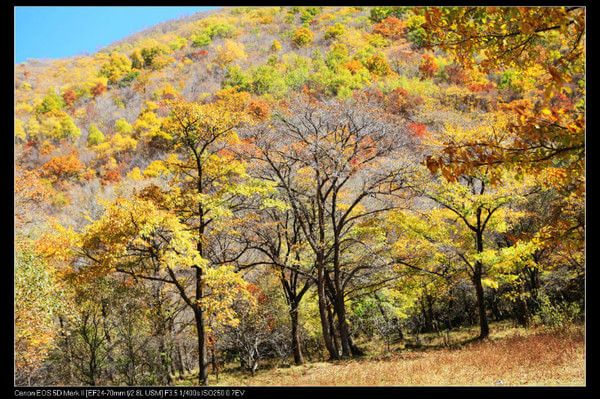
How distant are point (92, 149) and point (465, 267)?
51.0m

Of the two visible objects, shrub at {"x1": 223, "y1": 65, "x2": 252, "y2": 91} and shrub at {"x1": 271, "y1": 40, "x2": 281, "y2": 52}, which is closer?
shrub at {"x1": 223, "y1": 65, "x2": 252, "y2": 91}

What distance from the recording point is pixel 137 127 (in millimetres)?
59094

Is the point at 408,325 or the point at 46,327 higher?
the point at 46,327

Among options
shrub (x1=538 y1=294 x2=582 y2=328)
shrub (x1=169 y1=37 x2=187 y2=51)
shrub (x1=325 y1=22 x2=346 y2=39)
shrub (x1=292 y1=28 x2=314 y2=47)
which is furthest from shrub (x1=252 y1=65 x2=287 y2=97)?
shrub (x1=538 y1=294 x2=582 y2=328)

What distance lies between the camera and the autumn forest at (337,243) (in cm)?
512

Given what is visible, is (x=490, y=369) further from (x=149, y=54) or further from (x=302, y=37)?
(x=149, y=54)

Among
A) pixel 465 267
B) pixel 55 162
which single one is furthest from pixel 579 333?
pixel 55 162

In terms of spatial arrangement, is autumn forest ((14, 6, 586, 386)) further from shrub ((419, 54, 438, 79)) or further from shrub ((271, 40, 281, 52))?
shrub ((271, 40, 281, 52))

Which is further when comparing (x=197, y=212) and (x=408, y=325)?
(x=408, y=325)

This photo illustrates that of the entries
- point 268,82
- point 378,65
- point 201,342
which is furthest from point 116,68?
point 201,342

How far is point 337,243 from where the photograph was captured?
16375 mm

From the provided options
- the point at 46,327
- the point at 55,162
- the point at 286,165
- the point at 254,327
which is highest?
the point at 55,162

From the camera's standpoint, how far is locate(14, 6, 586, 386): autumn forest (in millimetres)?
5121

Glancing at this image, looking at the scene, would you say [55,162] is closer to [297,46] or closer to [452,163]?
[297,46]
